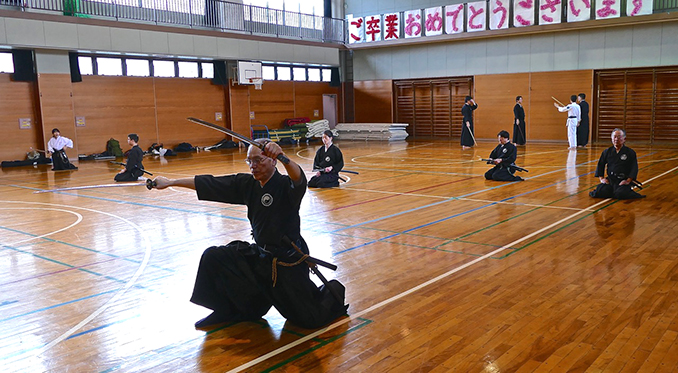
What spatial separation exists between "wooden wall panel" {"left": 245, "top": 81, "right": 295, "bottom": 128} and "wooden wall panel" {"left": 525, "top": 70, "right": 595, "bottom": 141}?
10.4 meters

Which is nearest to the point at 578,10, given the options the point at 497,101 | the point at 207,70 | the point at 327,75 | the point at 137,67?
the point at 497,101

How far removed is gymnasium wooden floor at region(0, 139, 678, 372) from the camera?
12.7 feet

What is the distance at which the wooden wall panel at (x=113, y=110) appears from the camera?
770 inches

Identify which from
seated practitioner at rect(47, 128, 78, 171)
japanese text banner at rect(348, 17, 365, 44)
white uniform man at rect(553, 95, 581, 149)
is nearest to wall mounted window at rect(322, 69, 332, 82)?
Result: japanese text banner at rect(348, 17, 365, 44)

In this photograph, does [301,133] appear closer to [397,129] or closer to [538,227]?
[397,129]

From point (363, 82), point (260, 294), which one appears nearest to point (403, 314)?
point (260, 294)

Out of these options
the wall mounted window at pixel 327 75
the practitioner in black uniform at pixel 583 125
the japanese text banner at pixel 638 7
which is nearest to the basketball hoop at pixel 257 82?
the wall mounted window at pixel 327 75

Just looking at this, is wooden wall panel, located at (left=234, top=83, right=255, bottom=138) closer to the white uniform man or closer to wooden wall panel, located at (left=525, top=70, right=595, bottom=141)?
Answer: wooden wall panel, located at (left=525, top=70, right=595, bottom=141)

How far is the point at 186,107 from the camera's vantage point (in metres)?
22.5

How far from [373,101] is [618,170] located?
1904cm

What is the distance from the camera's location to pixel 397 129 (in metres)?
25.7

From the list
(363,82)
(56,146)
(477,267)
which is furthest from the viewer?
(363,82)

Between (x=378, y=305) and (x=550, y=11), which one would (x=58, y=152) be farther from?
(x=550, y=11)

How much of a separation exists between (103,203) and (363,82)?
1925 cm
